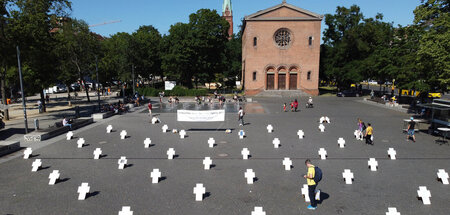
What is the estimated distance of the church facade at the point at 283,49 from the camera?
56.8 meters

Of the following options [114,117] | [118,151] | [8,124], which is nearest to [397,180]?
[118,151]

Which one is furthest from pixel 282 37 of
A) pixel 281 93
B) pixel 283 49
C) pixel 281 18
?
pixel 281 93

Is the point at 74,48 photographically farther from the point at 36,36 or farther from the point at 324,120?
the point at 324,120

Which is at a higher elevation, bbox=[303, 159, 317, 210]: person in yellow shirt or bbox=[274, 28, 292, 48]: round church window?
bbox=[274, 28, 292, 48]: round church window

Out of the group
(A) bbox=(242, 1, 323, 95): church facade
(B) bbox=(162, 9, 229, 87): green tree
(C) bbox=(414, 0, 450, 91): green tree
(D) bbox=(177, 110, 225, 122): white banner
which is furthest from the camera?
(B) bbox=(162, 9, 229, 87): green tree

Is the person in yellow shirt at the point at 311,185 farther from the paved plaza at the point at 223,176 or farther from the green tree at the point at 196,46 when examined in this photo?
the green tree at the point at 196,46

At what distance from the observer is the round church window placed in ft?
190

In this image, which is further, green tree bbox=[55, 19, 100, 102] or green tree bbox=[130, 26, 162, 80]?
green tree bbox=[130, 26, 162, 80]

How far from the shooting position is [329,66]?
6097 centimetres

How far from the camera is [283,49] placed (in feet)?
188

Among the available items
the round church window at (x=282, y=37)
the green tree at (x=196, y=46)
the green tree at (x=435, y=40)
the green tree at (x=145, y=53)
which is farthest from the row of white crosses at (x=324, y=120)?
the green tree at (x=145, y=53)

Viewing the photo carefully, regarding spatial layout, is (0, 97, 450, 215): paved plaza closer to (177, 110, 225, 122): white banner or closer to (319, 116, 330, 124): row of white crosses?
(177, 110, 225, 122): white banner

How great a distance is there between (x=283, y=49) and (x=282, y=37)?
8.98 ft

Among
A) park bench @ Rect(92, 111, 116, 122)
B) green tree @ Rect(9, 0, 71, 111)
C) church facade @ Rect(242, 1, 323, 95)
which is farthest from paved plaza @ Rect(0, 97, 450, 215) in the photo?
church facade @ Rect(242, 1, 323, 95)
